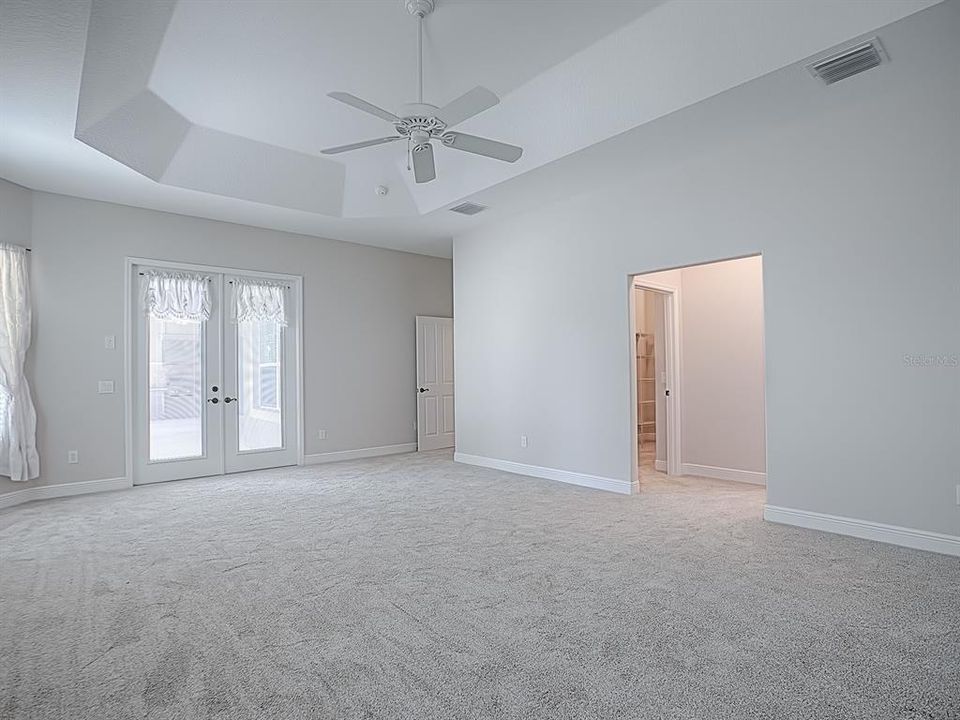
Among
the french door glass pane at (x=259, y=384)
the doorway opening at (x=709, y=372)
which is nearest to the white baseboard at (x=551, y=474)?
the doorway opening at (x=709, y=372)

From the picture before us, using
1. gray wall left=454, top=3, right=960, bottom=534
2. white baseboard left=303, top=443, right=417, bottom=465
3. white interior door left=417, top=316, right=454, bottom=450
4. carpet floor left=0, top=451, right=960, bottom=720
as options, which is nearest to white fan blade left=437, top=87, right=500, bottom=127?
gray wall left=454, top=3, right=960, bottom=534

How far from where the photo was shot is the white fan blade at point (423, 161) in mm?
3648

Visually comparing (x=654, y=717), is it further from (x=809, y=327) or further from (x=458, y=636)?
(x=809, y=327)

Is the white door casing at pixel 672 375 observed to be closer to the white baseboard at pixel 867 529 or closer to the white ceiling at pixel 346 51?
the white baseboard at pixel 867 529

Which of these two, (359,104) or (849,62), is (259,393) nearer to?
(359,104)

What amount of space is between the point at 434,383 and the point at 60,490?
4.59 metres

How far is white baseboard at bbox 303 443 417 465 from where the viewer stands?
7375 mm

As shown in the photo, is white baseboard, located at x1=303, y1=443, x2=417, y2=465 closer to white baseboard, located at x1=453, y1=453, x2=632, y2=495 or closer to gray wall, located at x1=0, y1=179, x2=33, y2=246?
white baseboard, located at x1=453, y1=453, x2=632, y2=495

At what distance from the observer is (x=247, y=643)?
258 centimetres

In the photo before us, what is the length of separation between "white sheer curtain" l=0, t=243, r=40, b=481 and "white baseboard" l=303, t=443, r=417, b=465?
9.21 ft

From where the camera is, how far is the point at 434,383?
8633mm

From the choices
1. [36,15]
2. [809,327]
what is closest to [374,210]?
[36,15]

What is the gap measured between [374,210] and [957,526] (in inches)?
221

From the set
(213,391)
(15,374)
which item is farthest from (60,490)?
(213,391)
